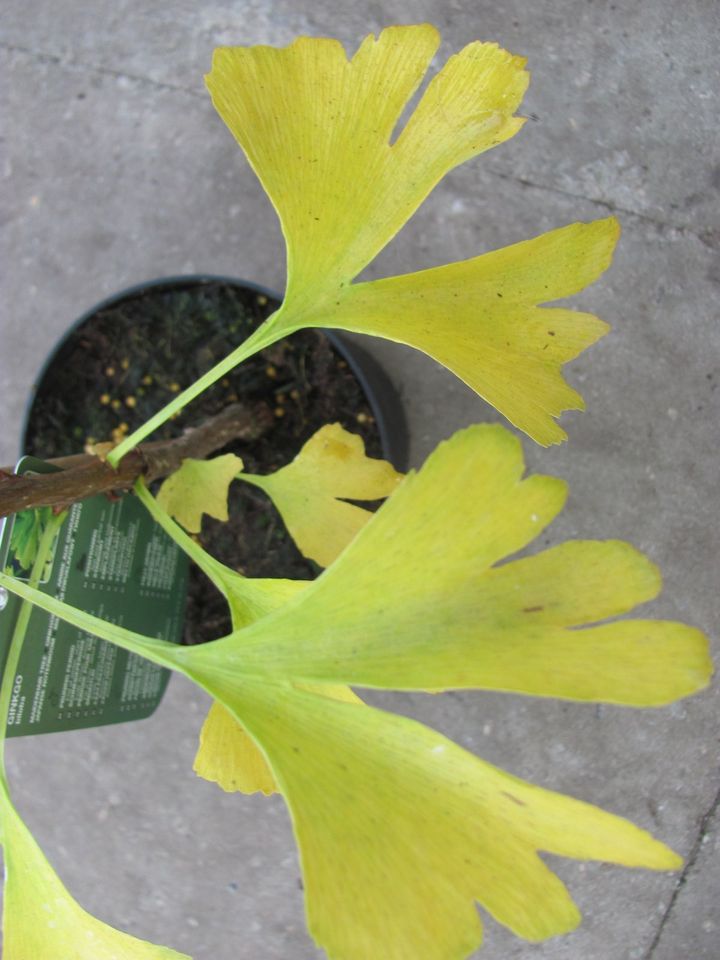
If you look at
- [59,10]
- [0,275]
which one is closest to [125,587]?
[0,275]

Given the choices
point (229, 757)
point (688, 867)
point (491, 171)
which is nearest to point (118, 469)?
point (229, 757)

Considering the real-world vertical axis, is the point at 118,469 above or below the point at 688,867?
above

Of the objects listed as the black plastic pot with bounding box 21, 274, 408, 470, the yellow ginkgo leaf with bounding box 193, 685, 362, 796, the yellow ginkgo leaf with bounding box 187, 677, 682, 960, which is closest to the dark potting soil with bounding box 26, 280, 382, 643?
the black plastic pot with bounding box 21, 274, 408, 470

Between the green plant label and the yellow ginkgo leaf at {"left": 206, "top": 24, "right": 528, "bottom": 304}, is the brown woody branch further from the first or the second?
the yellow ginkgo leaf at {"left": 206, "top": 24, "right": 528, "bottom": 304}

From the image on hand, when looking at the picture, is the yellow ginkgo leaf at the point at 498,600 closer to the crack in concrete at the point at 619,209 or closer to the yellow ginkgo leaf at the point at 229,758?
the yellow ginkgo leaf at the point at 229,758

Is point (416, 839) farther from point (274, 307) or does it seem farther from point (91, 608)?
point (274, 307)

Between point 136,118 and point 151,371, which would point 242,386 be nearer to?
point 151,371
